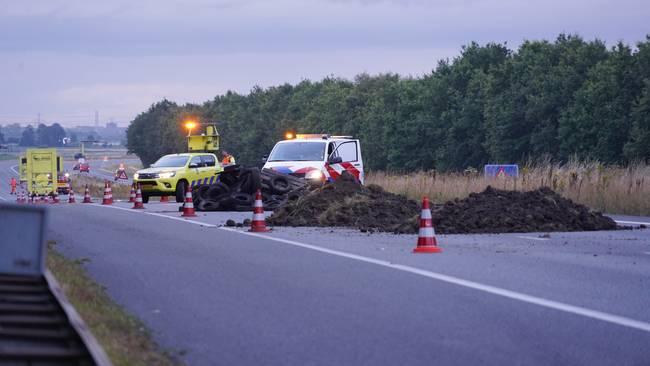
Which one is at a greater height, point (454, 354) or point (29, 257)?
point (29, 257)

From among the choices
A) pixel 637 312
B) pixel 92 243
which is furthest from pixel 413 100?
pixel 637 312

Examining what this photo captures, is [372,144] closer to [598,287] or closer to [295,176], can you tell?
[295,176]

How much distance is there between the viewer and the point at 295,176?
29922 mm

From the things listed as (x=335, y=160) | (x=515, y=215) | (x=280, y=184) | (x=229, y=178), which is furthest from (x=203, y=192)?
(x=515, y=215)

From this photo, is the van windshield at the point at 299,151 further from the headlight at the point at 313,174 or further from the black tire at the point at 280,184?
the black tire at the point at 280,184

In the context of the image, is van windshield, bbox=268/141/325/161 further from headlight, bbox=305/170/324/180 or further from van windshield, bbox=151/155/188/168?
van windshield, bbox=151/155/188/168

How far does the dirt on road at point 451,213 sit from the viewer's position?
20.2 m

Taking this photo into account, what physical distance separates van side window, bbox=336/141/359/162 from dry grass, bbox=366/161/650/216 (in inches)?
138

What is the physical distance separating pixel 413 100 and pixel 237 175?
65457 millimetres

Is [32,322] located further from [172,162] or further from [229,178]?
[172,162]

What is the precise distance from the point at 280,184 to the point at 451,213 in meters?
9.42

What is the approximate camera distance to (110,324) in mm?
8914

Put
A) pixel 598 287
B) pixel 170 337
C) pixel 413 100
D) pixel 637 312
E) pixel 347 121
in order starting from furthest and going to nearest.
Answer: pixel 347 121
pixel 413 100
pixel 598 287
pixel 637 312
pixel 170 337

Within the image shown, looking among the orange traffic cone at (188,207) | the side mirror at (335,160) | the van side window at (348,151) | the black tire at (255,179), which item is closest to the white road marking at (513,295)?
the orange traffic cone at (188,207)
